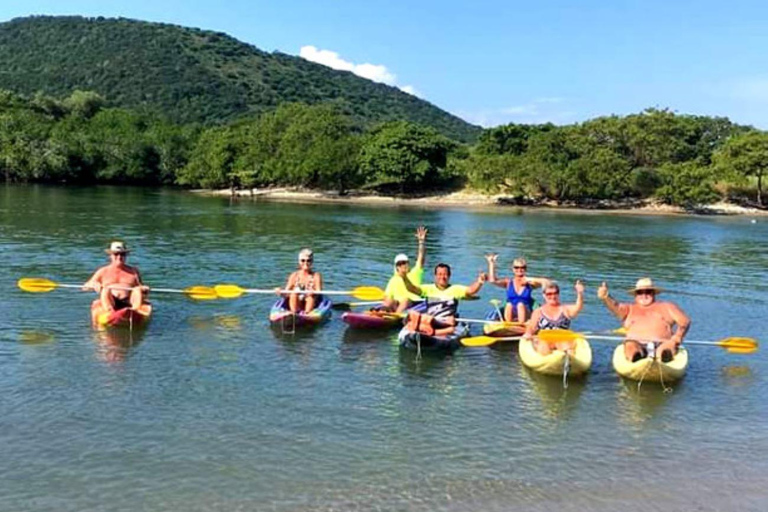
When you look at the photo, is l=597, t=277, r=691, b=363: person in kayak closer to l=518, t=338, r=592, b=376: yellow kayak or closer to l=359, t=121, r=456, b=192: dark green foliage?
l=518, t=338, r=592, b=376: yellow kayak

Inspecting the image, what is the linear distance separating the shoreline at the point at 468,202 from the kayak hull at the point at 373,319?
5448cm

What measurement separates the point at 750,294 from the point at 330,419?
678 inches

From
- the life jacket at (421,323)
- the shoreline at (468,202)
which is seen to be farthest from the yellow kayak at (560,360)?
the shoreline at (468,202)

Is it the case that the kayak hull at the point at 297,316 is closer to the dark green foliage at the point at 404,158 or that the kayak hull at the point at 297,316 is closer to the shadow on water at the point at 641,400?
the shadow on water at the point at 641,400

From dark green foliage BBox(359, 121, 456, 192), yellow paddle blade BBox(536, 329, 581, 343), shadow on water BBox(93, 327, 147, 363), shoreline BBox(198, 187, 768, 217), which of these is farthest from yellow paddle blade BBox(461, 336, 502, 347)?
dark green foliage BBox(359, 121, 456, 192)

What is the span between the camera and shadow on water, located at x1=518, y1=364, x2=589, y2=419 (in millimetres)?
11547

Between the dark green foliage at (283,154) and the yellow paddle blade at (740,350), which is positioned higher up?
the dark green foliage at (283,154)

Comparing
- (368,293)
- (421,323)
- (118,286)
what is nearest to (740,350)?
(421,323)

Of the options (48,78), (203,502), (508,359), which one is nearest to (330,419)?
(203,502)

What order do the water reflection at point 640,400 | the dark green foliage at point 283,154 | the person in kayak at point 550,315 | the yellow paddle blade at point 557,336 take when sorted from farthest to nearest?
the dark green foliage at point 283,154, the person in kayak at point 550,315, the yellow paddle blade at point 557,336, the water reflection at point 640,400

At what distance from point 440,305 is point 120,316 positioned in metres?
6.48

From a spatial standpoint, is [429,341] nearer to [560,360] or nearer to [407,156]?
[560,360]

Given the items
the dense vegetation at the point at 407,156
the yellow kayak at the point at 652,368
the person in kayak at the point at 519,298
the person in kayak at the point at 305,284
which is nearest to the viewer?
the yellow kayak at the point at 652,368

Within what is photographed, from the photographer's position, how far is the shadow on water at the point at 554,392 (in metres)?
11.5
